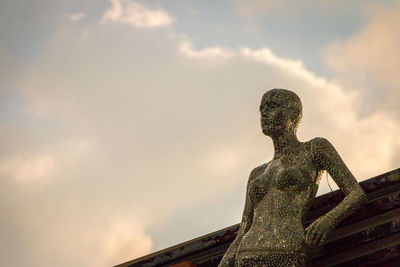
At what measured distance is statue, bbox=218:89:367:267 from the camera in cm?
824

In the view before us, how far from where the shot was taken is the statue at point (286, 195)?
824 centimetres

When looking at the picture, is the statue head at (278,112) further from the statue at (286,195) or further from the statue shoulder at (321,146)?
the statue shoulder at (321,146)

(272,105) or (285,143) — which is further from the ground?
(272,105)

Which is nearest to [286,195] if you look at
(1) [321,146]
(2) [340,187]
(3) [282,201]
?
(3) [282,201]

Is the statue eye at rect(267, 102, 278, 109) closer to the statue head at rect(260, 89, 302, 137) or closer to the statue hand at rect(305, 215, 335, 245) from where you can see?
the statue head at rect(260, 89, 302, 137)

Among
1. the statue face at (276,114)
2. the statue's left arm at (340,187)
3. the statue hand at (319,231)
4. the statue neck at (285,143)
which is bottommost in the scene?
the statue hand at (319,231)

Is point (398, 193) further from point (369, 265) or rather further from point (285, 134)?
point (285, 134)

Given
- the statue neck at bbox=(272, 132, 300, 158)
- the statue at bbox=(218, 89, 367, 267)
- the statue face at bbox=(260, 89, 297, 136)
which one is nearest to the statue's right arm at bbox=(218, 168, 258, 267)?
the statue at bbox=(218, 89, 367, 267)

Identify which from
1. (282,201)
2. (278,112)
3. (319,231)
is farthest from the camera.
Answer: (278,112)

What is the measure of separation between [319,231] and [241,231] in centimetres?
112

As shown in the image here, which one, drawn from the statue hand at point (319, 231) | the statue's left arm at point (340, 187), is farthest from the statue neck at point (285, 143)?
the statue hand at point (319, 231)

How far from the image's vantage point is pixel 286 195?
28.4ft

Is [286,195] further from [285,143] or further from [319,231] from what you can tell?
[285,143]

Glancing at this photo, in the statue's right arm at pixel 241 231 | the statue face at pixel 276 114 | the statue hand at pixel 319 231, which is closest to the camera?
the statue hand at pixel 319 231
